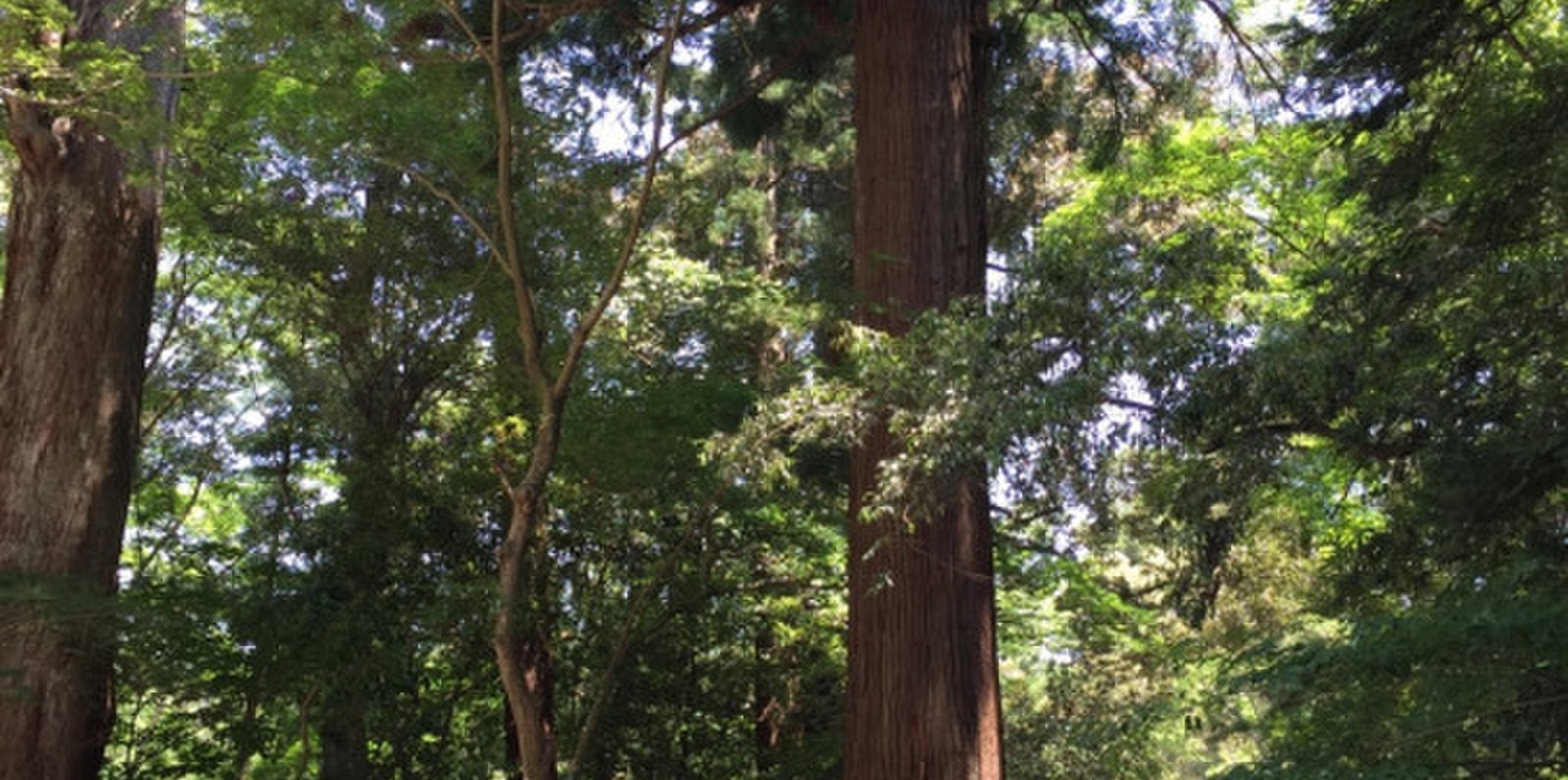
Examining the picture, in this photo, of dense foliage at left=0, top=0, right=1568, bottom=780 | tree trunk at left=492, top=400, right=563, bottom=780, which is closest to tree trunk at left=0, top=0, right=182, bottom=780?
dense foliage at left=0, top=0, right=1568, bottom=780

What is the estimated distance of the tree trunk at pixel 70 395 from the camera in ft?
22.8

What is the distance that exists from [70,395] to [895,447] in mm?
4814

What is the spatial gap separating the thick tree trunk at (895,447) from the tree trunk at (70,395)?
3.98 meters

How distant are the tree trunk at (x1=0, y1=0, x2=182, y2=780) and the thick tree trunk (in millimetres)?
3983

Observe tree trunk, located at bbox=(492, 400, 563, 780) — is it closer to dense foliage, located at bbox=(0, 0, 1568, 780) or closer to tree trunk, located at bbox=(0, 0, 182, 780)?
dense foliage, located at bbox=(0, 0, 1568, 780)

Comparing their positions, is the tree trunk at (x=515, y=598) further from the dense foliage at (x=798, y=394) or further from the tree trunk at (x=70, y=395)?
the tree trunk at (x=70, y=395)

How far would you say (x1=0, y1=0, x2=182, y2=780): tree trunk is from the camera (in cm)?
695

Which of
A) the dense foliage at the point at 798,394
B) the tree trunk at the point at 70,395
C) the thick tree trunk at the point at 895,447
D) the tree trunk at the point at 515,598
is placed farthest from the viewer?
the tree trunk at the point at 70,395

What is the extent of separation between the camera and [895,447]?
19.7ft

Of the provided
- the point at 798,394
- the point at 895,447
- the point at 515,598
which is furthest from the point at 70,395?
the point at 895,447

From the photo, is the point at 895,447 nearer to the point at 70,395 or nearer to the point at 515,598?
the point at 515,598

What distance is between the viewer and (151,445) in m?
11.8

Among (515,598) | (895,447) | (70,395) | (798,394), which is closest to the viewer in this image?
(798,394)

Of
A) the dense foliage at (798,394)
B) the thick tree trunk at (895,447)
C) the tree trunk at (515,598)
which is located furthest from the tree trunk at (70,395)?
the thick tree trunk at (895,447)
